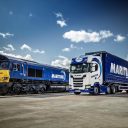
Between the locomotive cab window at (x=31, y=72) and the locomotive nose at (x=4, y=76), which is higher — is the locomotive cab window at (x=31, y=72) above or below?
above

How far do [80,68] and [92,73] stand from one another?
115 cm

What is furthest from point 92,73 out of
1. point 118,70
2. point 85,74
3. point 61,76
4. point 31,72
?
point 61,76

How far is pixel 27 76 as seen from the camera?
26344mm

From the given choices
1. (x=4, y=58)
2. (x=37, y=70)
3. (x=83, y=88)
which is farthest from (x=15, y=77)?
(x=83, y=88)

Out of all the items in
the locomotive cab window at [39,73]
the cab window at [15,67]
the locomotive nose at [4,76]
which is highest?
the cab window at [15,67]

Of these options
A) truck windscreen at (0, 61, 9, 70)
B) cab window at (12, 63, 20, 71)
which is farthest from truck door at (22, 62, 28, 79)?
truck windscreen at (0, 61, 9, 70)

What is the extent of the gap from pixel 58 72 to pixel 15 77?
9.82m

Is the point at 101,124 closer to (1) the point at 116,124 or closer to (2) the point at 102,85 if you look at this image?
(1) the point at 116,124

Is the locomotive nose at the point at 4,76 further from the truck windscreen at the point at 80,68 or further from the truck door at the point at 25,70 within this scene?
the truck windscreen at the point at 80,68

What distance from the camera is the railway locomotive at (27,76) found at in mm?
23594

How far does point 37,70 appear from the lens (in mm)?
28406

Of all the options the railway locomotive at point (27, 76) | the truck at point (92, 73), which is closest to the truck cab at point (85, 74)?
the truck at point (92, 73)

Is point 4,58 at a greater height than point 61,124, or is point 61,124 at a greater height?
point 4,58

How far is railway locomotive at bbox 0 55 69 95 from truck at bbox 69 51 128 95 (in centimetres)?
559
